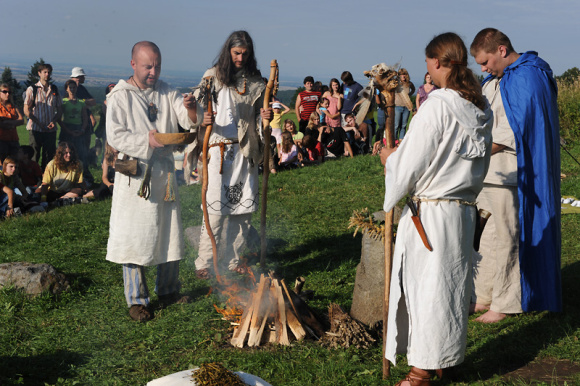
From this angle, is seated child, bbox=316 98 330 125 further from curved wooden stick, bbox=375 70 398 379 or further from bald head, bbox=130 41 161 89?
curved wooden stick, bbox=375 70 398 379

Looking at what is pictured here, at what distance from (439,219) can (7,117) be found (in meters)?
9.73

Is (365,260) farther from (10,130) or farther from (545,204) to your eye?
(10,130)

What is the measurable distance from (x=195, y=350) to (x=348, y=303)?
1.69 m

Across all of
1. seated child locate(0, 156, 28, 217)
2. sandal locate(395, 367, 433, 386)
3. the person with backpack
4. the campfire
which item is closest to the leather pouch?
the campfire

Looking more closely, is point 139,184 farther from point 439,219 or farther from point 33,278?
point 439,219

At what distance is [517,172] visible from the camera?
5.35 metres

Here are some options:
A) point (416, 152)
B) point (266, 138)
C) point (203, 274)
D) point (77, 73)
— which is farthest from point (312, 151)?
point (416, 152)

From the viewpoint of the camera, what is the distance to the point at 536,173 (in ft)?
17.3

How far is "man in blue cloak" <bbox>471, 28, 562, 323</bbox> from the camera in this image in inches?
207

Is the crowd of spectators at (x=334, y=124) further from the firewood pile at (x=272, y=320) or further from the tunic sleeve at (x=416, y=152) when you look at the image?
the tunic sleeve at (x=416, y=152)

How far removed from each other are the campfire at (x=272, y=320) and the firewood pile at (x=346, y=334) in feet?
0.46

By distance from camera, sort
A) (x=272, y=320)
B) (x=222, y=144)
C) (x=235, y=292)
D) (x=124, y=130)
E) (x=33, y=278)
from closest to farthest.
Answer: (x=272, y=320)
(x=124, y=130)
(x=235, y=292)
(x=33, y=278)
(x=222, y=144)

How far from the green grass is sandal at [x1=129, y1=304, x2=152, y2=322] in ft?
0.27

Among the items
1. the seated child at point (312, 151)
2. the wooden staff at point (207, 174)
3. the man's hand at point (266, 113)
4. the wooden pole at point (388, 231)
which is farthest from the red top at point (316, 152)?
the wooden pole at point (388, 231)
